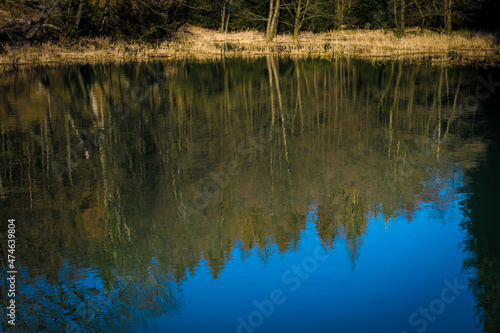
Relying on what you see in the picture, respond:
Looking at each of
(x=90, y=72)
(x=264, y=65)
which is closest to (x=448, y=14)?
(x=264, y=65)

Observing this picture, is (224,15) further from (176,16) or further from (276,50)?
(276,50)

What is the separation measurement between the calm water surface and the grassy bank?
50.0 ft

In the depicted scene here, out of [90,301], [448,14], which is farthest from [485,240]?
[448,14]

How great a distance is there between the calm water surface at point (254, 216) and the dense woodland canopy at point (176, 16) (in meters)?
13.5

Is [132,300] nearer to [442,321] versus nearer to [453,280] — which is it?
[442,321]

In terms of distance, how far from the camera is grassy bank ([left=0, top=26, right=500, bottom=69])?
30719mm

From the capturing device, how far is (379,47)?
3669cm

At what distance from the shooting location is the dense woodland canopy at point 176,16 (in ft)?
107

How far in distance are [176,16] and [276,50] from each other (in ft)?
77.1

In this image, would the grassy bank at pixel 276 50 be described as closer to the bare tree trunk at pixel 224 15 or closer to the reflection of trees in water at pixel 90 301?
the bare tree trunk at pixel 224 15

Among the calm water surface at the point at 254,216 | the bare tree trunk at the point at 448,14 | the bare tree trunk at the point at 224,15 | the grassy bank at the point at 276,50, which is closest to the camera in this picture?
the calm water surface at the point at 254,216

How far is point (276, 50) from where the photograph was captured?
38.6 metres

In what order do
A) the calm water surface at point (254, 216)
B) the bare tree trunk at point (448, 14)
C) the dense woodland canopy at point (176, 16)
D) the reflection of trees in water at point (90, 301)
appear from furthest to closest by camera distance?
the bare tree trunk at point (448, 14), the dense woodland canopy at point (176, 16), the calm water surface at point (254, 216), the reflection of trees in water at point (90, 301)

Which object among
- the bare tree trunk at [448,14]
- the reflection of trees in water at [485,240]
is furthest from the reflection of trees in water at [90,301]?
the bare tree trunk at [448,14]
